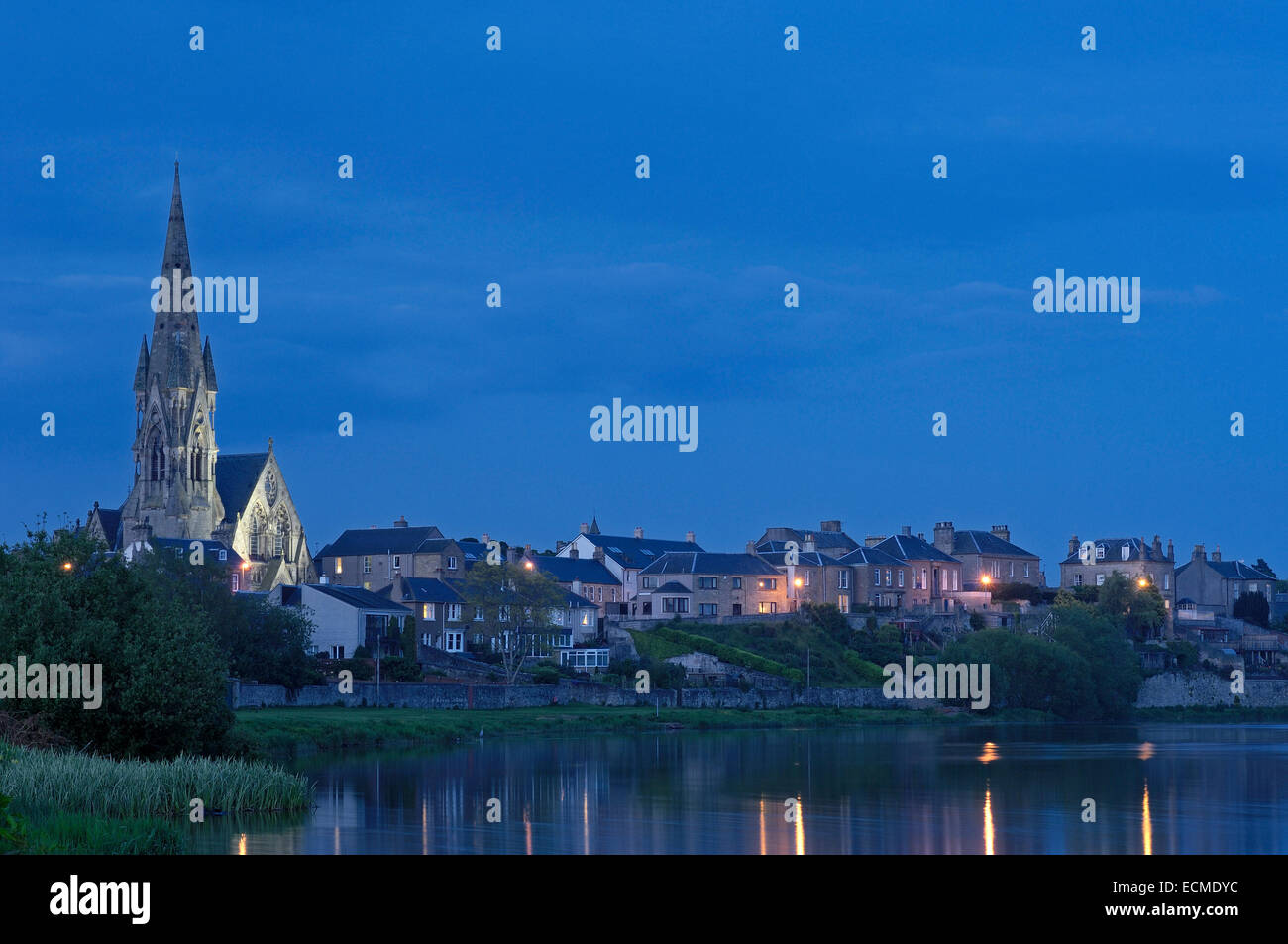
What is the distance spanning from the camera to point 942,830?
39.0 meters

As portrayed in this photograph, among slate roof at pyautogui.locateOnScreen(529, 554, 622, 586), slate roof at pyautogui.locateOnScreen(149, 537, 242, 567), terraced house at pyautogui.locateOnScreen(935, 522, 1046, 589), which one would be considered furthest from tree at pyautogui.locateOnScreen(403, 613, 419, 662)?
terraced house at pyautogui.locateOnScreen(935, 522, 1046, 589)

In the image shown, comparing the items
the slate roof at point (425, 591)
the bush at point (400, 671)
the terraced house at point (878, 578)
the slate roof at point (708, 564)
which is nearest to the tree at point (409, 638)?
the bush at point (400, 671)

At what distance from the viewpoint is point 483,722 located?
72.2 metres

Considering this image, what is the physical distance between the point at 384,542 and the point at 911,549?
4118cm

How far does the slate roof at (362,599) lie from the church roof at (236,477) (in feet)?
126

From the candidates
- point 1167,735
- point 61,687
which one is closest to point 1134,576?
point 1167,735

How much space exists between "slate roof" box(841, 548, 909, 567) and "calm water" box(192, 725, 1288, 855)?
52452mm

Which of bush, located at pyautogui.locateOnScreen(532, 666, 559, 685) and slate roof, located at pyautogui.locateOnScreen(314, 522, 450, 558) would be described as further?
slate roof, located at pyautogui.locateOnScreen(314, 522, 450, 558)

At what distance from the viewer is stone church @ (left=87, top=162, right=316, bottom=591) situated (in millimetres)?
129750

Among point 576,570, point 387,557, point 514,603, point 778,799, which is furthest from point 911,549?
point 778,799

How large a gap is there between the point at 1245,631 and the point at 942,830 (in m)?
102

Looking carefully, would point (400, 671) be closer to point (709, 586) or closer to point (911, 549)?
point (709, 586)
